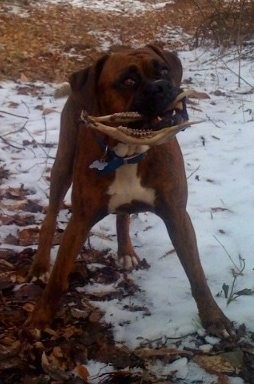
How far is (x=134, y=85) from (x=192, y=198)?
6.43 feet

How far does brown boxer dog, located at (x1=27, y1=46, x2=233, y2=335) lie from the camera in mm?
3240

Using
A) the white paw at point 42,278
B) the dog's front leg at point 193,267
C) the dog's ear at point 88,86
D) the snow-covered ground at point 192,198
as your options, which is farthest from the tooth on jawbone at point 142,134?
the white paw at point 42,278

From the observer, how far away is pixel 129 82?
10.5 ft

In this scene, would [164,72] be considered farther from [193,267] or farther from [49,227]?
[49,227]

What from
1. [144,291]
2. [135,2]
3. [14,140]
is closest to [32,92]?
[14,140]

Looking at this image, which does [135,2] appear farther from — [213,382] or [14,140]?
[213,382]

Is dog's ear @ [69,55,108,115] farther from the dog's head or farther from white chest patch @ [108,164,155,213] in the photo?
white chest patch @ [108,164,155,213]

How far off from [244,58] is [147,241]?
5.34m

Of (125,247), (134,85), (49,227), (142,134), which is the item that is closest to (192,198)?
(125,247)

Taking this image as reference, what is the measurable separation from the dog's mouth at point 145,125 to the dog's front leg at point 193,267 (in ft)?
1.70

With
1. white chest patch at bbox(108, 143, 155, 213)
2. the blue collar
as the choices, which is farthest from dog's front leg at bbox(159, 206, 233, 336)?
the blue collar

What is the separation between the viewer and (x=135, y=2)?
55.4 feet

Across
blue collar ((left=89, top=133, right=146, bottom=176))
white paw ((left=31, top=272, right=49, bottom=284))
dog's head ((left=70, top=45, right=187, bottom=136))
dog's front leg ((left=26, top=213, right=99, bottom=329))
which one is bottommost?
white paw ((left=31, top=272, right=49, bottom=284))

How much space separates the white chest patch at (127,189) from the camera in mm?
3316
